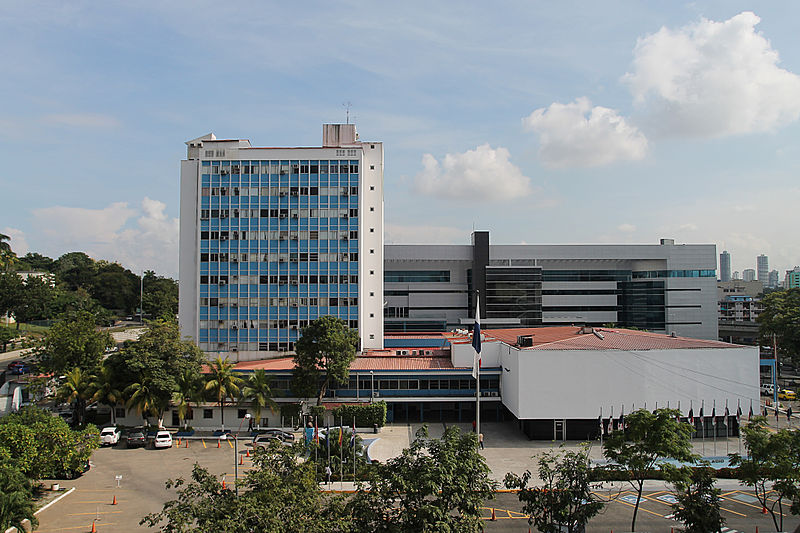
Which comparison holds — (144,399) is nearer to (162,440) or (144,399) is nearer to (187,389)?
(187,389)

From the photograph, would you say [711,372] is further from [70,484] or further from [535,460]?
[70,484]

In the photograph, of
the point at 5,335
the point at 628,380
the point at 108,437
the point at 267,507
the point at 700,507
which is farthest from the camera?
the point at 5,335

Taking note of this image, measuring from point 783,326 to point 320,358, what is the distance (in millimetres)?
71025

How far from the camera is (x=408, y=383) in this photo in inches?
2135

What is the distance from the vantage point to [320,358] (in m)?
51.9

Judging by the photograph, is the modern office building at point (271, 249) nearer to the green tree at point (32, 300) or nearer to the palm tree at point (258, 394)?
the palm tree at point (258, 394)

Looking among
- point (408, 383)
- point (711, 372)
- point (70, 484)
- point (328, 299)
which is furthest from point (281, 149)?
point (711, 372)

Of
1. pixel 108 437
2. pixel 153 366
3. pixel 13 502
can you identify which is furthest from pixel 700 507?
pixel 108 437

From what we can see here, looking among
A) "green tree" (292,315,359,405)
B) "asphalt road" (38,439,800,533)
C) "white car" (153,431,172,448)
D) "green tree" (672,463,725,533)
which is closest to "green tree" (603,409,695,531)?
"green tree" (672,463,725,533)

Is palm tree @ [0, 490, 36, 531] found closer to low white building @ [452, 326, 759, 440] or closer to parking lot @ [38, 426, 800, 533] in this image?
parking lot @ [38, 426, 800, 533]

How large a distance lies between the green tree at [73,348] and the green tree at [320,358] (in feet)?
63.3

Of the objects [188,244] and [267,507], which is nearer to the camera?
[267,507]

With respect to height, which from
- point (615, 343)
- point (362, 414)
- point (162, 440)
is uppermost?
point (615, 343)

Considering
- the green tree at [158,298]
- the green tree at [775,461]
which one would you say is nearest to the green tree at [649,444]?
the green tree at [775,461]
